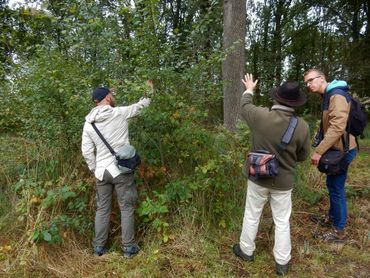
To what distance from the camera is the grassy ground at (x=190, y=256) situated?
3213 mm

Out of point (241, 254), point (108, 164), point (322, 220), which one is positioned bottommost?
point (322, 220)

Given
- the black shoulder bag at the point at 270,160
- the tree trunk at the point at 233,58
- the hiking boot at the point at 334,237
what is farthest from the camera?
the tree trunk at the point at 233,58

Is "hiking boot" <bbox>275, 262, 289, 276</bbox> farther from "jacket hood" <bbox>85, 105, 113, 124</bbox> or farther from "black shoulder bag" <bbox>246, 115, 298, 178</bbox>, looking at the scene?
"jacket hood" <bbox>85, 105, 113, 124</bbox>

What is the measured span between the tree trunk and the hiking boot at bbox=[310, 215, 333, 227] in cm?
202

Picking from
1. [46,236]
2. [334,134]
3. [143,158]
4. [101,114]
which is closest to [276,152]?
[334,134]

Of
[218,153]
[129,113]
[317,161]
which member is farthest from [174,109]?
[317,161]

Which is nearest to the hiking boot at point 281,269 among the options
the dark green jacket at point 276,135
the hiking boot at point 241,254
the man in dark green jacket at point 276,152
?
the man in dark green jacket at point 276,152

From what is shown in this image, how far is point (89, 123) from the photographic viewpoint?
11.4 feet

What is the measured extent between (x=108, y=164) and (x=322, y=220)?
2.95 m

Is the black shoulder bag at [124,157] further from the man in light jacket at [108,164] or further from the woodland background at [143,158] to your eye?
the woodland background at [143,158]

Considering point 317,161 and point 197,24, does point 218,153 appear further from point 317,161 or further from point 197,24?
point 197,24

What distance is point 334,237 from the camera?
3779 mm

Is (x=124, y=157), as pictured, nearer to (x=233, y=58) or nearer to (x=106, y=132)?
(x=106, y=132)

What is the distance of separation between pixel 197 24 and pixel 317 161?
7.04ft
